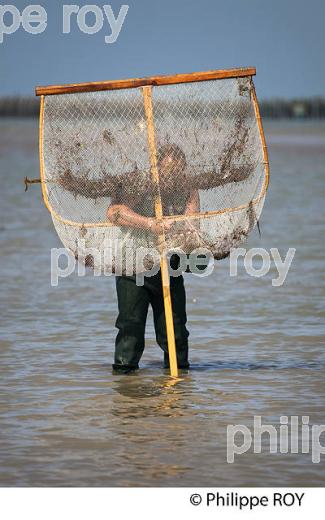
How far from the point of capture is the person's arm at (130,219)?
11227 millimetres

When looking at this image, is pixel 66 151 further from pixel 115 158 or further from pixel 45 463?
pixel 45 463

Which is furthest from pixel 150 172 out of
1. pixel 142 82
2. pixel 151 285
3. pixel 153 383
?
pixel 153 383

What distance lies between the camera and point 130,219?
1123 centimetres

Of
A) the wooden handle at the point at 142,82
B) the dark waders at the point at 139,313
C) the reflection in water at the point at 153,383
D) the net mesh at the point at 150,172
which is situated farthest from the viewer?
the dark waders at the point at 139,313

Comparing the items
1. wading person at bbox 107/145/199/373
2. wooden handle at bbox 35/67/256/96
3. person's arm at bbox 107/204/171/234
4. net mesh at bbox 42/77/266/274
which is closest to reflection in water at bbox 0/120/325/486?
wading person at bbox 107/145/199/373

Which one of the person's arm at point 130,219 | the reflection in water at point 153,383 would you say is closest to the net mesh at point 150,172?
the person's arm at point 130,219

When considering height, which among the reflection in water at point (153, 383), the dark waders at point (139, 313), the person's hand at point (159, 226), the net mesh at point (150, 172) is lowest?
the reflection in water at point (153, 383)

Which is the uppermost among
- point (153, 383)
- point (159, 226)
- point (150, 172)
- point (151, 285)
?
point (150, 172)

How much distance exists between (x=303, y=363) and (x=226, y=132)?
6.20 feet

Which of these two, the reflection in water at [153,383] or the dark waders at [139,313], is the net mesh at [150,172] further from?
the reflection in water at [153,383]

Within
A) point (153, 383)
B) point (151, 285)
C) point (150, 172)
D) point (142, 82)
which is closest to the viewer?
point (142, 82)

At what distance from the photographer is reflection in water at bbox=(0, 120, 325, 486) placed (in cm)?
905

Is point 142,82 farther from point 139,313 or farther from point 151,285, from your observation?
point 139,313

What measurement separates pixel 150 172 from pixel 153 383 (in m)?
1.36
